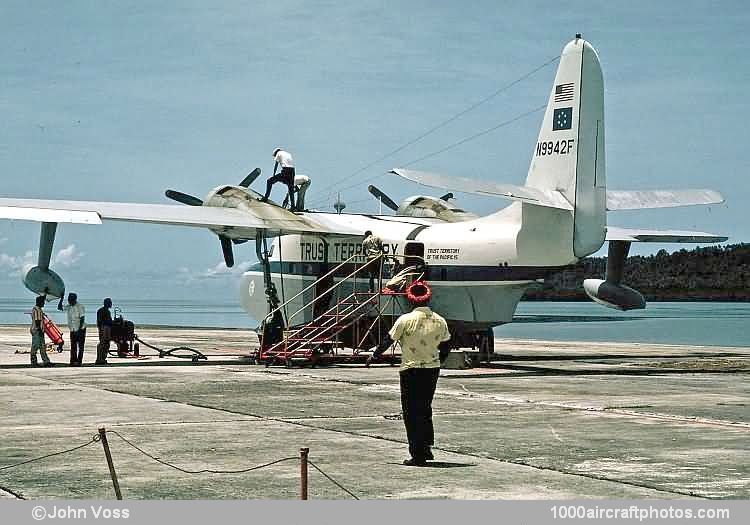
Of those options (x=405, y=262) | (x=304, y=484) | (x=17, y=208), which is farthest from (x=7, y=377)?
(x=304, y=484)

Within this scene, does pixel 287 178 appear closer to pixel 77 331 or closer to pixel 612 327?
pixel 77 331

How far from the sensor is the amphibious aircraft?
80.2ft

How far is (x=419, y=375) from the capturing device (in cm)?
1223

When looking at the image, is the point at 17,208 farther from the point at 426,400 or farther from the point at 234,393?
the point at 426,400

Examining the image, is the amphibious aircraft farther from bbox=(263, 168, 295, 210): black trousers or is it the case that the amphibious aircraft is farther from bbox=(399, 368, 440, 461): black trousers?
bbox=(399, 368, 440, 461): black trousers

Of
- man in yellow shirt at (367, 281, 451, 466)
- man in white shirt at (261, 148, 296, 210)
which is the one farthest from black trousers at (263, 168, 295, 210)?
man in yellow shirt at (367, 281, 451, 466)

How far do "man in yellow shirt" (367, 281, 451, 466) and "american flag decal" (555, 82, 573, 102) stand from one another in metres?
13.4

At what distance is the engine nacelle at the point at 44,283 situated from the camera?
93.1 ft

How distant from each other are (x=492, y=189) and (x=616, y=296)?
11835 mm

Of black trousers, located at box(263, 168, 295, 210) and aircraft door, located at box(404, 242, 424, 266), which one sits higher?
black trousers, located at box(263, 168, 295, 210)

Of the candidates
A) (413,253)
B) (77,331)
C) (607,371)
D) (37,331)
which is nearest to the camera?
(607,371)

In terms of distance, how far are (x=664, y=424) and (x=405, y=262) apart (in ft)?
44.2

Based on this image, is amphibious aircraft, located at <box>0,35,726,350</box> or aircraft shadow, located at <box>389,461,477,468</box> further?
amphibious aircraft, located at <box>0,35,726,350</box>

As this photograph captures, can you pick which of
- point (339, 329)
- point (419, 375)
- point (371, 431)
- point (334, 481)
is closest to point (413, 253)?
point (339, 329)
